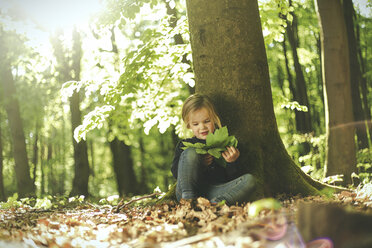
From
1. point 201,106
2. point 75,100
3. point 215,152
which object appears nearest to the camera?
point 215,152

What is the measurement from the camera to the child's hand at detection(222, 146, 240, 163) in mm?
2947

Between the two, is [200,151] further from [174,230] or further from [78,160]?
[78,160]

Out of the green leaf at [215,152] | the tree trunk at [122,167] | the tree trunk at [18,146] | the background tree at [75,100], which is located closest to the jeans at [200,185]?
the green leaf at [215,152]

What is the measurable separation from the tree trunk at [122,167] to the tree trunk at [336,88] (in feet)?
35.0

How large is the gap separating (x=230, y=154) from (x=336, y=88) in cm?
449

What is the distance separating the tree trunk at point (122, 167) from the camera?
15.1 metres

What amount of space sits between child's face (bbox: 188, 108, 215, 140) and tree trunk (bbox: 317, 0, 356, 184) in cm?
406

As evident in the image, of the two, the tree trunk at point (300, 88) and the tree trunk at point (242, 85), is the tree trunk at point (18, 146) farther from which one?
the tree trunk at point (300, 88)

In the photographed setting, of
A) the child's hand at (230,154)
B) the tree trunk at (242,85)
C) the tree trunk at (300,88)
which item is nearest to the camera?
the child's hand at (230,154)

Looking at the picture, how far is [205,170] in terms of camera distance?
3.20m

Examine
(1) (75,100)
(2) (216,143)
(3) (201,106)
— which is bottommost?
(2) (216,143)

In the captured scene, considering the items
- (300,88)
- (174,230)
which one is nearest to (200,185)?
(174,230)

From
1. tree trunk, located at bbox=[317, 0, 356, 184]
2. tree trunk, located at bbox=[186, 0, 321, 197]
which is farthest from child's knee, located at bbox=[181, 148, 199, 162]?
tree trunk, located at bbox=[317, 0, 356, 184]

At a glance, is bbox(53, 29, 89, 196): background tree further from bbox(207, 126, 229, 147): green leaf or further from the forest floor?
bbox(207, 126, 229, 147): green leaf
